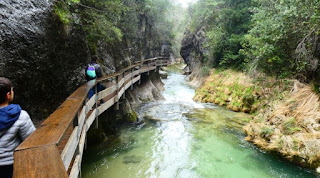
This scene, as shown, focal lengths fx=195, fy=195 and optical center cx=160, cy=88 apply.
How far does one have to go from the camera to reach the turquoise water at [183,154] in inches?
240

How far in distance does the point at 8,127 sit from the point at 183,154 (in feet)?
19.9

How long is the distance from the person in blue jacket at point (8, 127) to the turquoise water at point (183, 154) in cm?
403

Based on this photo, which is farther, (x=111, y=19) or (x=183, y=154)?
(x=111, y=19)

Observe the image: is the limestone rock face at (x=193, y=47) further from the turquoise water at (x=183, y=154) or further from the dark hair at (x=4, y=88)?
the dark hair at (x=4, y=88)

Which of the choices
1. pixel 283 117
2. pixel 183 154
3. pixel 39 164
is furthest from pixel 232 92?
pixel 39 164

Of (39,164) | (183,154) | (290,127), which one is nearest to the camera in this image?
(39,164)

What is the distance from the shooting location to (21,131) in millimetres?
2207

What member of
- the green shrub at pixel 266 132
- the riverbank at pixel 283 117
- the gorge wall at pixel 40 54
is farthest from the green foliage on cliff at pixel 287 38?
the gorge wall at pixel 40 54

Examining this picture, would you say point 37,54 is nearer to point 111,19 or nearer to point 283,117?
point 111,19

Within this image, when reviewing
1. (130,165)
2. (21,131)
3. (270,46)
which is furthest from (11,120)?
(270,46)

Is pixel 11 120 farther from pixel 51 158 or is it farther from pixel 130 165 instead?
pixel 130 165

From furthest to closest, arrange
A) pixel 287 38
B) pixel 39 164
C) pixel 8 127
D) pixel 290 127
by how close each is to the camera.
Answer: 1. pixel 287 38
2. pixel 290 127
3. pixel 8 127
4. pixel 39 164

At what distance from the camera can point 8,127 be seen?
7.00 feet

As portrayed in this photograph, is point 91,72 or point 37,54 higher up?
point 37,54
